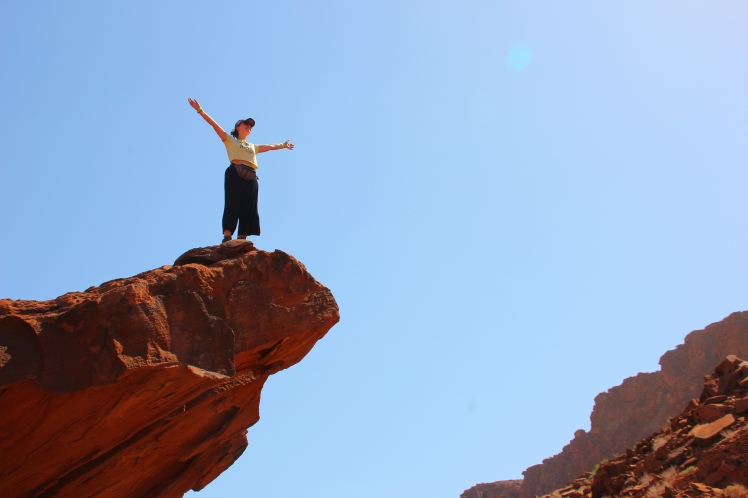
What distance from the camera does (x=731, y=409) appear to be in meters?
13.1

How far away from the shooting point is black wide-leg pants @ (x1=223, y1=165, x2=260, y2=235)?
11.4 metres

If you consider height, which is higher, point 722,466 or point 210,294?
point 210,294

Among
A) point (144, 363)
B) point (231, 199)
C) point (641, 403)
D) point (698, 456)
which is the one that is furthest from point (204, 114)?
point (641, 403)

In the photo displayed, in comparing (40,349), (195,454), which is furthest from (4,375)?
(195,454)

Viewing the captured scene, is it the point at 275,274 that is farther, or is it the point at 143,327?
the point at 275,274

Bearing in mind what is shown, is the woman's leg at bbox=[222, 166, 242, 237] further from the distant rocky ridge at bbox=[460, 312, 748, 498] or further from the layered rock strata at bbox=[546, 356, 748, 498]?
the distant rocky ridge at bbox=[460, 312, 748, 498]

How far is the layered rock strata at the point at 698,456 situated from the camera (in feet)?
35.6

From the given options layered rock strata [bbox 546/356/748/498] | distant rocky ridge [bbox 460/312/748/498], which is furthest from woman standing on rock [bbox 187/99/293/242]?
distant rocky ridge [bbox 460/312/748/498]

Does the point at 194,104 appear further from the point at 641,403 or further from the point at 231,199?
the point at 641,403

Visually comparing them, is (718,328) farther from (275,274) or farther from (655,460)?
(275,274)

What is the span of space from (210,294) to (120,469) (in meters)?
3.30

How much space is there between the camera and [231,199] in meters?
11.4

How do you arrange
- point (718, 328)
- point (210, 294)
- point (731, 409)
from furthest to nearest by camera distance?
point (718, 328), point (731, 409), point (210, 294)

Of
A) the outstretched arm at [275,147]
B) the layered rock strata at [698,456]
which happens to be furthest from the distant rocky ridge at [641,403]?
the outstretched arm at [275,147]
